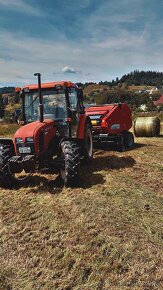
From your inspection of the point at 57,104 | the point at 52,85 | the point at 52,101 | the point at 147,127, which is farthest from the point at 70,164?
the point at 147,127

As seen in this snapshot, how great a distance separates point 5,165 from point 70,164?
56.4 inches

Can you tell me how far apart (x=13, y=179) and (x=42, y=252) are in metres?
3.06

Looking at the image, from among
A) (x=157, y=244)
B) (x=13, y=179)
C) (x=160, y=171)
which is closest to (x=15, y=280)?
(x=157, y=244)

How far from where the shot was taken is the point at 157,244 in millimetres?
5008

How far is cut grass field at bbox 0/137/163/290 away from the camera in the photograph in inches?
168

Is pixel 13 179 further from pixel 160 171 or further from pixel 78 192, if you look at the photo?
pixel 160 171

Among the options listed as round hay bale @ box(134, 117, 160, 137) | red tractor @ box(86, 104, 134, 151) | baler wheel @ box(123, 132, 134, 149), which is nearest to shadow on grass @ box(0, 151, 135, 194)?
red tractor @ box(86, 104, 134, 151)

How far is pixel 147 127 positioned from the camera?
16.9 m

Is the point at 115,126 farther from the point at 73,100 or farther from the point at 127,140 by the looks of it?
the point at 73,100

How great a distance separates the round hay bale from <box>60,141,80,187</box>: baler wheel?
10099 millimetres

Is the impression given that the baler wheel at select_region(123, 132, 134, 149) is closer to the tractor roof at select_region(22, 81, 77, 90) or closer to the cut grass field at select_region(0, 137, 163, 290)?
the cut grass field at select_region(0, 137, 163, 290)

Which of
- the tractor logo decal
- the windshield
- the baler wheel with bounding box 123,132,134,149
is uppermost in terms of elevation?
the windshield

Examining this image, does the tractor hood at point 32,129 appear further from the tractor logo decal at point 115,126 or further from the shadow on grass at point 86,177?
the tractor logo decal at point 115,126

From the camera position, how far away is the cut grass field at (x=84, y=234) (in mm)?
4273
